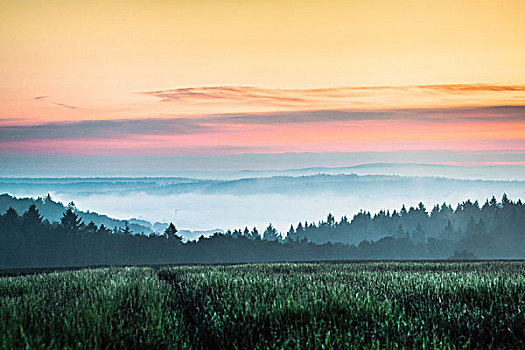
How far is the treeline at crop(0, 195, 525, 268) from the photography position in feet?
251

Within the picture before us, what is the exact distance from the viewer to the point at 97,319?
940 centimetres

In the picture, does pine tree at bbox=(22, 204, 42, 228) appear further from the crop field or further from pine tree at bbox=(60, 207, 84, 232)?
the crop field

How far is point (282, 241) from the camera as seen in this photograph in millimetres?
102562

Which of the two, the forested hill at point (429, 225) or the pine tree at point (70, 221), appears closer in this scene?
the pine tree at point (70, 221)

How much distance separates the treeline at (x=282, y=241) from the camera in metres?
76.4

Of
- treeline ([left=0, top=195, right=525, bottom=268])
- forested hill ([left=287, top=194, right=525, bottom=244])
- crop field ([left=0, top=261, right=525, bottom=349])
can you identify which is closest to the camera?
crop field ([left=0, top=261, right=525, bottom=349])

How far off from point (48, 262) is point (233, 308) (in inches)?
2677

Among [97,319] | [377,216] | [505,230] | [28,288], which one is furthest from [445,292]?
[377,216]

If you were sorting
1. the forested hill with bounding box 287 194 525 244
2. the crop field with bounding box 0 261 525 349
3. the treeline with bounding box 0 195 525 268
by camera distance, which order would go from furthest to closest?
1. the forested hill with bounding box 287 194 525 244
2. the treeline with bounding box 0 195 525 268
3. the crop field with bounding box 0 261 525 349

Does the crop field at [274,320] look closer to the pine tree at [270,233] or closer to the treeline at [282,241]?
the treeline at [282,241]

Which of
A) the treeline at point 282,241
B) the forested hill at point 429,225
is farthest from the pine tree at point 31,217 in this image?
the forested hill at point 429,225

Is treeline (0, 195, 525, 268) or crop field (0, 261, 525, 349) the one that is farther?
treeline (0, 195, 525, 268)

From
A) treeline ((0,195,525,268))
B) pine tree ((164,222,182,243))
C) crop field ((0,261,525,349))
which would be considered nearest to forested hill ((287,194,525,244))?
treeline ((0,195,525,268))

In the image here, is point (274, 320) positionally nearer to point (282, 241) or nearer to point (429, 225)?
point (282, 241)
